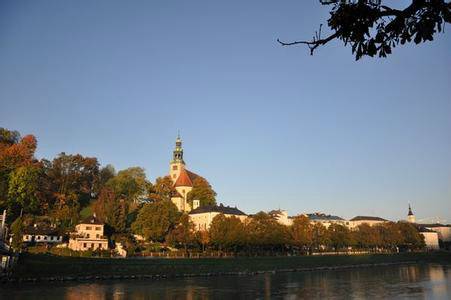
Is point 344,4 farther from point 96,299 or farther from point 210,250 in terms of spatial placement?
point 210,250

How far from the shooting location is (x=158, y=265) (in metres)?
60.2

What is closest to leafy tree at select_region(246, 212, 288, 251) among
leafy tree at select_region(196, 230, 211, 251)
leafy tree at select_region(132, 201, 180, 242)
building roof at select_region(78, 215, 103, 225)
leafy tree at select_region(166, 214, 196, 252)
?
leafy tree at select_region(196, 230, 211, 251)

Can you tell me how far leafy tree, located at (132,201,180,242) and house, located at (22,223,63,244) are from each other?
14.5m

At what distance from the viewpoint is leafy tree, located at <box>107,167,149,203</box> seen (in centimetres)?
10000

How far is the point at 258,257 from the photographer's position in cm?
7588

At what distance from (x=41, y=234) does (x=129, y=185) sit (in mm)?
33971

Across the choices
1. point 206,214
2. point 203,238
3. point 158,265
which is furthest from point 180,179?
point 158,265

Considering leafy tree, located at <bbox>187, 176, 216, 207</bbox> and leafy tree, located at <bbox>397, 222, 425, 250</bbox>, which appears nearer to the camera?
leafy tree, located at <bbox>187, 176, 216, 207</bbox>

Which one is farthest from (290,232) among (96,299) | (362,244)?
(96,299)

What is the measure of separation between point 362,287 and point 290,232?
145 ft

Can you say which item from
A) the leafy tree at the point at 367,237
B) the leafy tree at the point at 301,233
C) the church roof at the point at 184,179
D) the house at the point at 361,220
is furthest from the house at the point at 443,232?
the church roof at the point at 184,179

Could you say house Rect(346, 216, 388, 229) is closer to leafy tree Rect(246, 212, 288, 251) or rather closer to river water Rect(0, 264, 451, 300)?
leafy tree Rect(246, 212, 288, 251)

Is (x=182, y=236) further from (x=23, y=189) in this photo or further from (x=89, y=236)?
(x=23, y=189)

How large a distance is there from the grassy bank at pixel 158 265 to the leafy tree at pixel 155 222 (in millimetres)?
13843
